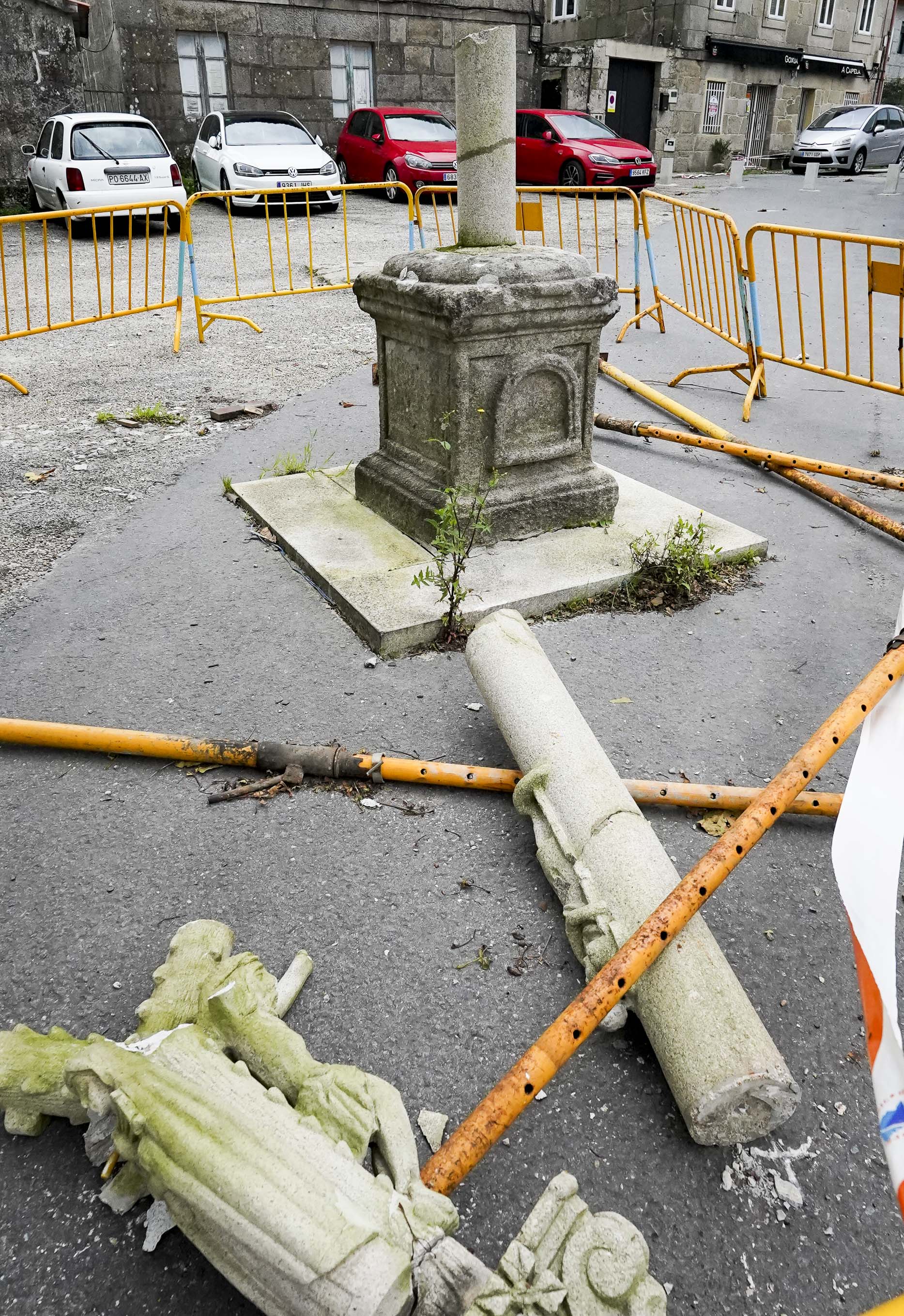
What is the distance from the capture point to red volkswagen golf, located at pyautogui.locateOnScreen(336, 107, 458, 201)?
55.5 feet

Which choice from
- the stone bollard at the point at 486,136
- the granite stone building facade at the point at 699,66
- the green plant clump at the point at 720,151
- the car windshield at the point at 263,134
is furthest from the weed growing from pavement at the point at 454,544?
the green plant clump at the point at 720,151

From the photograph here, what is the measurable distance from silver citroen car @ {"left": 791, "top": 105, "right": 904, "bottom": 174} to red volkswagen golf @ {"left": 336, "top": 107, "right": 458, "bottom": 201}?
1166cm

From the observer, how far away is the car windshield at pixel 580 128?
18047mm

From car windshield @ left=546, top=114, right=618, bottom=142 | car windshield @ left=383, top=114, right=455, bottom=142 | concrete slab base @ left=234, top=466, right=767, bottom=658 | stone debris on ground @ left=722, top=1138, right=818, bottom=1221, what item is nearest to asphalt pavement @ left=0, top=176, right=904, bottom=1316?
stone debris on ground @ left=722, top=1138, right=818, bottom=1221

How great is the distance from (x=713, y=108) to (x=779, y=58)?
2783 mm

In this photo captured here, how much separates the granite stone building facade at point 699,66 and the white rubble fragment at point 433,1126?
2681 cm

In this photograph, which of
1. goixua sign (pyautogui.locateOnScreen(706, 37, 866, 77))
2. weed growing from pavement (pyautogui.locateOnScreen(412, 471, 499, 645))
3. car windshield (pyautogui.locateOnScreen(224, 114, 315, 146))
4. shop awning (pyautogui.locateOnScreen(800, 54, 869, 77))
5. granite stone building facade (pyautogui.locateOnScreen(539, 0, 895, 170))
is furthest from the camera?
shop awning (pyautogui.locateOnScreen(800, 54, 869, 77))

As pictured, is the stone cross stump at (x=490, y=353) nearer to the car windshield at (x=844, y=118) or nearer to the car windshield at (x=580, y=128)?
the car windshield at (x=580, y=128)

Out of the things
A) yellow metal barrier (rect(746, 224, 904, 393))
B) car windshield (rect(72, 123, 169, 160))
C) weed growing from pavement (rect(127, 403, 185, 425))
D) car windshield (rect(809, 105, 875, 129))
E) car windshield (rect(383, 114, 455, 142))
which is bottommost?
weed growing from pavement (rect(127, 403, 185, 425))

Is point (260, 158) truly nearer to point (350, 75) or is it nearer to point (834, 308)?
point (350, 75)

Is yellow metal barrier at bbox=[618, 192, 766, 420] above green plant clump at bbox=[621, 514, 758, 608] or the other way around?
above

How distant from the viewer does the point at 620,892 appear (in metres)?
2.29

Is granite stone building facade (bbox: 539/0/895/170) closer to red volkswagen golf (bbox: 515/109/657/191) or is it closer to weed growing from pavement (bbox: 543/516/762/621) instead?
red volkswagen golf (bbox: 515/109/657/191)

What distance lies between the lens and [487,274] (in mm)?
3824
